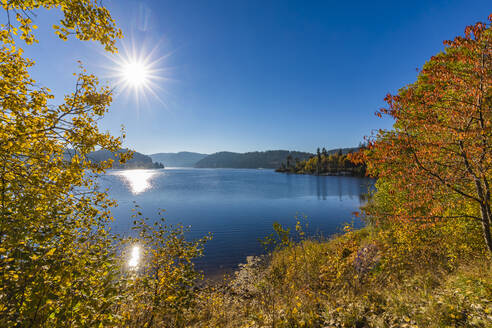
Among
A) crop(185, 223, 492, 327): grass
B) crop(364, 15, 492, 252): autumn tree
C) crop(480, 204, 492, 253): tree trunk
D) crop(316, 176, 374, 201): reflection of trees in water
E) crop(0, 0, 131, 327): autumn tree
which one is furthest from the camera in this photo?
crop(316, 176, 374, 201): reflection of trees in water

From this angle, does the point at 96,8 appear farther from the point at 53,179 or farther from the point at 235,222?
the point at 235,222

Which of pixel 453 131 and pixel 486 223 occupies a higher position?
pixel 453 131

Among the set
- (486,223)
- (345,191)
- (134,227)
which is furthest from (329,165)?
(134,227)

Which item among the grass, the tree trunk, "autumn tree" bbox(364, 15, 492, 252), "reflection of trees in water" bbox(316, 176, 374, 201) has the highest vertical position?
"autumn tree" bbox(364, 15, 492, 252)

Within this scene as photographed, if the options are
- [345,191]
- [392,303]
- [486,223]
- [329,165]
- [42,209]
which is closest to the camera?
[42,209]

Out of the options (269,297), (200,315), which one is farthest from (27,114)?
(269,297)

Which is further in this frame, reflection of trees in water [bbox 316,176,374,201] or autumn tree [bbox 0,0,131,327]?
reflection of trees in water [bbox 316,176,374,201]

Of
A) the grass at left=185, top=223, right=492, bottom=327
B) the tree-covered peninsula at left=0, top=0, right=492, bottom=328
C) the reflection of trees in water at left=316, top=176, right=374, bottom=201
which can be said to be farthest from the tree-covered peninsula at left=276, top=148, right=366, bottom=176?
the tree-covered peninsula at left=0, top=0, right=492, bottom=328

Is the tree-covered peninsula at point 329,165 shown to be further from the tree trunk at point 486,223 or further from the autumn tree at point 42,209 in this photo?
the autumn tree at point 42,209

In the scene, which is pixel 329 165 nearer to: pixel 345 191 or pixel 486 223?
pixel 345 191

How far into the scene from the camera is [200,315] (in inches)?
272

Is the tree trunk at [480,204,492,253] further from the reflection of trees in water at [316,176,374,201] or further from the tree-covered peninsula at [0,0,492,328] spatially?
the reflection of trees in water at [316,176,374,201]

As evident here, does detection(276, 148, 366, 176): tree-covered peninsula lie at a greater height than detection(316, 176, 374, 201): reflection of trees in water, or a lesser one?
greater

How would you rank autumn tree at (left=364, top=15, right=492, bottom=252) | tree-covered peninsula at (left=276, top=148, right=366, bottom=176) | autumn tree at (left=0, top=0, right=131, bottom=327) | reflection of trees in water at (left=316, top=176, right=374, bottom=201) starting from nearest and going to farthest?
autumn tree at (left=0, top=0, right=131, bottom=327), autumn tree at (left=364, top=15, right=492, bottom=252), reflection of trees in water at (left=316, top=176, right=374, bottom=201), tree-covered peninsula at (left=276, top=148, right=366, bottom=176)
